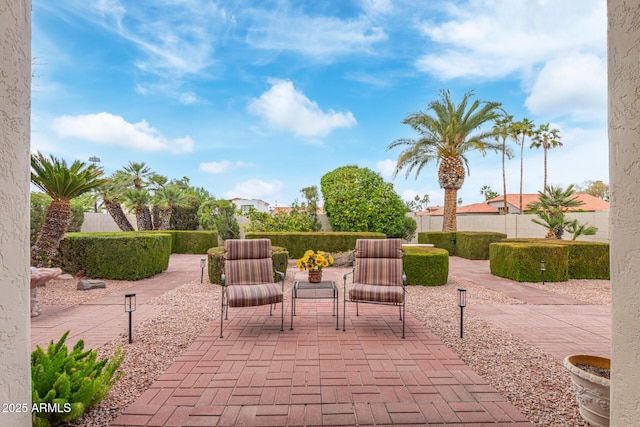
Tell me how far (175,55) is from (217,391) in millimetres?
7639

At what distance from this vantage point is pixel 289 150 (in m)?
14.5

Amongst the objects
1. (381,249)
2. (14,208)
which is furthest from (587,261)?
(14,208)

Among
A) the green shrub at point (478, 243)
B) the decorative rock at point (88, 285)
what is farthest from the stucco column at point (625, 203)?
the green shrub at point (478, 243)

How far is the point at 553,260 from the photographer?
306 inches

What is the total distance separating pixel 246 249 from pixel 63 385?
2.78 meters

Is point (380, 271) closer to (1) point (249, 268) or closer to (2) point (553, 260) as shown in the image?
(1) point (249, 268)

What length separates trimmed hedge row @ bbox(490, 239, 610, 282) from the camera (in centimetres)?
775

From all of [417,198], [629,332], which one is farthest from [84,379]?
[417,198]

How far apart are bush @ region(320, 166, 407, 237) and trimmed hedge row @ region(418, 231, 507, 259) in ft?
5.40

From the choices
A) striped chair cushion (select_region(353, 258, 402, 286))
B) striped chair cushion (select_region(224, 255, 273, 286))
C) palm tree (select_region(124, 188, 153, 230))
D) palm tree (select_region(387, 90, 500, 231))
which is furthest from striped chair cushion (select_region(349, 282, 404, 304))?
palm tree (select_region(124, 188, 153, 230))

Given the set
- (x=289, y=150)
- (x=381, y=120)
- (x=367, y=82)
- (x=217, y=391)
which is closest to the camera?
(x=217, y=391)

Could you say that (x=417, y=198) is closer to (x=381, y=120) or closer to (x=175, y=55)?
(x=381, y=120)

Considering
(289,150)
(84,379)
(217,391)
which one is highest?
(289,150)

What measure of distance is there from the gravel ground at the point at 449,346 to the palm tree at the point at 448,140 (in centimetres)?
918
